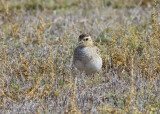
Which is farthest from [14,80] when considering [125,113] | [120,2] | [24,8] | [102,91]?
[120,2]

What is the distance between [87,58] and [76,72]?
0.81 meters

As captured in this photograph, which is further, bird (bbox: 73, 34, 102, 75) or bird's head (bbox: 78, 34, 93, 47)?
bird's head (bbox: 78, 34, 93, 47)

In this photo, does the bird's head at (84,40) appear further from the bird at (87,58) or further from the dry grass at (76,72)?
the dry grass at (76,72)

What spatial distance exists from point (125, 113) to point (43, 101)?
131 cm

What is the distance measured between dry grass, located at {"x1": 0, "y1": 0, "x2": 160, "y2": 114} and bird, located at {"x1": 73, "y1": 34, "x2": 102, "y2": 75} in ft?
0.62

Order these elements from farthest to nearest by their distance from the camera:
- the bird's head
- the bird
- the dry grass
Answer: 1. the bird's head
2. the bird
3. the dry grass

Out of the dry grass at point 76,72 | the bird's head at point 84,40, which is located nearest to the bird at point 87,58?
the bird's head at point 84,40

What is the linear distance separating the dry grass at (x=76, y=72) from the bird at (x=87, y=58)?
0.62 ft

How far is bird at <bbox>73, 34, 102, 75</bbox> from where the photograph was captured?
7.00 metres

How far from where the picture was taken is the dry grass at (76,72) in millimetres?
A: 5840

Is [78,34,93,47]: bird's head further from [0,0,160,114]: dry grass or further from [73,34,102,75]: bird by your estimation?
[0,0,160,114]: dry grass

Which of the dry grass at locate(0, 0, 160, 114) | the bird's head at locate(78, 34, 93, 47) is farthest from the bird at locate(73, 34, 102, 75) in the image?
the dry grass at locate(0, 0, 160, 114)

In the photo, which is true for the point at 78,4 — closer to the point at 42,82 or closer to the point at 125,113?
the point at 42,82

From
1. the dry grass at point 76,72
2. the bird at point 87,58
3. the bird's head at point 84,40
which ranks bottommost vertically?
the dry grass at point 76,72
